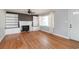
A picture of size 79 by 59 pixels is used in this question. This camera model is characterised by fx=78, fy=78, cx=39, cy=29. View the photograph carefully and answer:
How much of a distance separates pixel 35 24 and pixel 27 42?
52cm

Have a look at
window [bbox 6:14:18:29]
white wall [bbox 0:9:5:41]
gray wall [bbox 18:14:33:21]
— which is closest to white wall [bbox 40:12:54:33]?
gray wall [bbox 18:14:33:21]

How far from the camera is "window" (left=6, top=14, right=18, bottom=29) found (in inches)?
68.2

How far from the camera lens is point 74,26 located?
1.78m

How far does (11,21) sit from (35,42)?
724 millimetres

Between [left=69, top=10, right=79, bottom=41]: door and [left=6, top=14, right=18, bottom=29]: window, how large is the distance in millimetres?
1290

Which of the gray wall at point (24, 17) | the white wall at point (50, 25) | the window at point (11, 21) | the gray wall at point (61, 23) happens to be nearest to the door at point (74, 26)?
the gray wall at point (61, 23)

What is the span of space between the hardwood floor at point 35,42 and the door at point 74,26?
17 cm

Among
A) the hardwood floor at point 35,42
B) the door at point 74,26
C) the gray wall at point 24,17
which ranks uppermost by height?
the gray wall at point 24,17

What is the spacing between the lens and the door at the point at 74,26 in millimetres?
1755

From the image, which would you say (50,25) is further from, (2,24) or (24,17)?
(2,24)

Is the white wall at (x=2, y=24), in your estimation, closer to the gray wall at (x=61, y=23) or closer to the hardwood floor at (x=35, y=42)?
the hardwood floor at (x=35, y=42)

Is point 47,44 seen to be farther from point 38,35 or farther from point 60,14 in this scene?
point 60,14

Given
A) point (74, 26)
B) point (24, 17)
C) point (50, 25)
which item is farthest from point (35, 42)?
point (74, 26)
